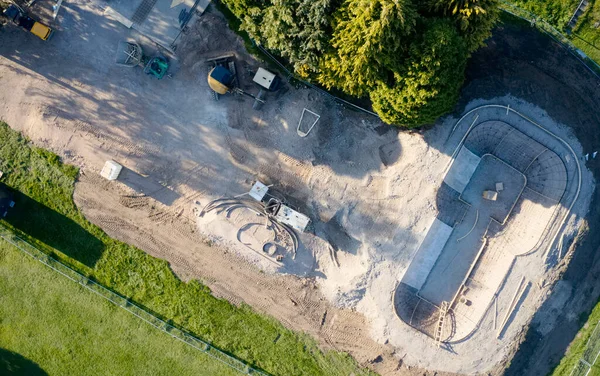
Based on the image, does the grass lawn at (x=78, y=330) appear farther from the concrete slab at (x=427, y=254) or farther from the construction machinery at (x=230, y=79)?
the construction machinery at (x=230, y=79)

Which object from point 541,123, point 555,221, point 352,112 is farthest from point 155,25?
point 555,221

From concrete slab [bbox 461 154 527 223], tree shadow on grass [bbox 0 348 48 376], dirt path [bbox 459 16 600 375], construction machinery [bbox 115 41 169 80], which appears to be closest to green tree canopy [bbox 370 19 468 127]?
dirt path [bbox 459 16 600 375]

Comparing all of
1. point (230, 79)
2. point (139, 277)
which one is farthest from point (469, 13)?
point (139, 277)

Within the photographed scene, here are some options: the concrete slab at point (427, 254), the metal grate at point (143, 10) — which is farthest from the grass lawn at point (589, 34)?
the metal grate at point (143, 10)

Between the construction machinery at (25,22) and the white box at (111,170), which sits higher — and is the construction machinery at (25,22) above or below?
above

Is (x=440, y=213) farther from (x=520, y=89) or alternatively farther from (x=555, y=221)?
(x=520, y=89)

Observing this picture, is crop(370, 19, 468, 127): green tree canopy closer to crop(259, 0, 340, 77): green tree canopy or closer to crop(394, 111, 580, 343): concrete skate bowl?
crop(259, 0, 340, 77): green tree canopy
